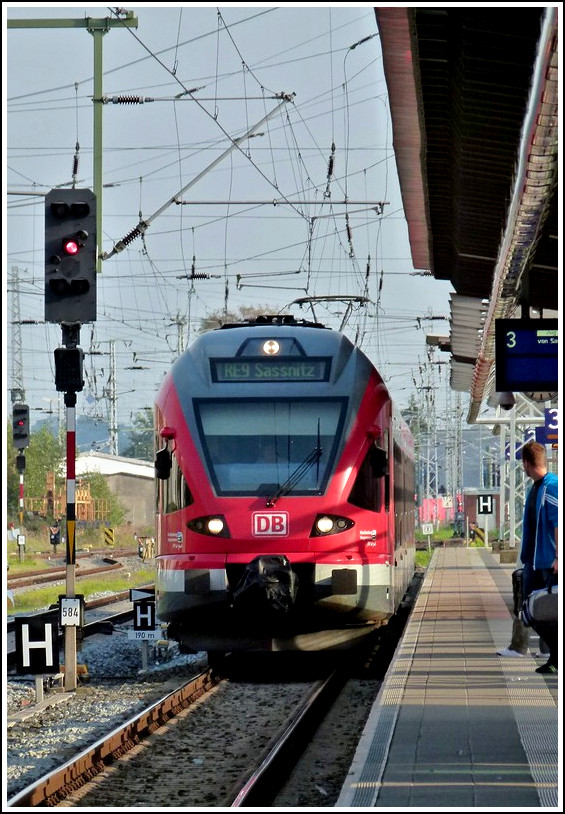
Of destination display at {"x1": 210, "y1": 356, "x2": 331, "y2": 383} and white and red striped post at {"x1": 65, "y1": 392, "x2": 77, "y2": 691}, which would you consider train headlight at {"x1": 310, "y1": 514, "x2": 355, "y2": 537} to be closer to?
destination display at {"x1": 210, "y1": 356, "x2": 331, "y2": 383}

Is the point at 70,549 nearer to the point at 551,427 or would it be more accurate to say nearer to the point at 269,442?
the point at 269,442

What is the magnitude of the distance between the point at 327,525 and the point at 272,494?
0.59 metres

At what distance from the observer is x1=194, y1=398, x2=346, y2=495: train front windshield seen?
1366 cm

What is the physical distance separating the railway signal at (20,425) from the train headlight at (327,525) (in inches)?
1011

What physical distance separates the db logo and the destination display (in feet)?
4.60

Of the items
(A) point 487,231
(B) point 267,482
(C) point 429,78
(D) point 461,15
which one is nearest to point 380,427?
(B) point 267,482

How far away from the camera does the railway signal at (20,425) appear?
38.4 m

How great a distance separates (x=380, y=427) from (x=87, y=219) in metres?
3.50

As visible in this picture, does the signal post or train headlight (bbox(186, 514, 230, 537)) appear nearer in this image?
train headlight (bbox(186, 514, 230, 537))

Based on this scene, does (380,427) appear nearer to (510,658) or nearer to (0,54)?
(510,658)

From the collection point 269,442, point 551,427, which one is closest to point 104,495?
point 551,427

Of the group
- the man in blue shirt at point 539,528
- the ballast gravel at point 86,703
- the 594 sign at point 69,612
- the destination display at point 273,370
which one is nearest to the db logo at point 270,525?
the destination display at point 273,370

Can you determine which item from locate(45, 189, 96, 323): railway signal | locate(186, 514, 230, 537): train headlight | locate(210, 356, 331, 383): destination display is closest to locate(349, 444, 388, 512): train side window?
locate(210, 356, 331, 383): destination display

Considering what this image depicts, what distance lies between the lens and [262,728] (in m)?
12.3
